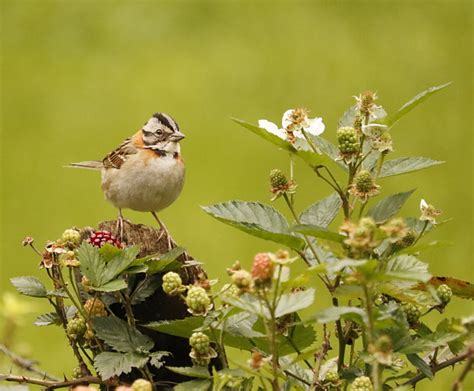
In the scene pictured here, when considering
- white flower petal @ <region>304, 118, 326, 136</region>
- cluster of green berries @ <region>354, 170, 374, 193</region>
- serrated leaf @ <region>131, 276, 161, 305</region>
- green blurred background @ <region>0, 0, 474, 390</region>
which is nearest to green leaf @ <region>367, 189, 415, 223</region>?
cluster of green berries @ <region>354, 170, 374, 193</region>

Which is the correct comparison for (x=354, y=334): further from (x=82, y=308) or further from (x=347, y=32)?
(x=347, y=32)

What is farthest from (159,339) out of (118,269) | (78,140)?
(78,140)

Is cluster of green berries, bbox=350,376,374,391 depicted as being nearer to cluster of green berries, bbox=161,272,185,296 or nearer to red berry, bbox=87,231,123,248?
cluster of green berries, bbox=161,272,185,296

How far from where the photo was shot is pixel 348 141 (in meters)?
1.37

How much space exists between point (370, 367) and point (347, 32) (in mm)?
4699

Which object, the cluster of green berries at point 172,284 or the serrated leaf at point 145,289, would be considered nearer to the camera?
the cluster of green berries at point 172,284

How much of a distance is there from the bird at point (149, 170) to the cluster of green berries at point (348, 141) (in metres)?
1.22

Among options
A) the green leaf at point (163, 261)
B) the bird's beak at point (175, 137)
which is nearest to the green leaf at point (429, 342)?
the green leaf at point (163, 261)

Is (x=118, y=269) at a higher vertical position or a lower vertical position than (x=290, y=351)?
higher

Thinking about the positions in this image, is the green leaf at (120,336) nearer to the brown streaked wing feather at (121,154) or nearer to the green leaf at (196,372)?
the green leaf at (196,372)

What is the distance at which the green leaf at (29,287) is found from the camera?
5.11 feet

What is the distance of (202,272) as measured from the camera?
1.74m

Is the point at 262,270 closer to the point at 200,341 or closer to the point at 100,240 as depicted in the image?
the point at 200,341

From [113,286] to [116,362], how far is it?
0.11 metres
